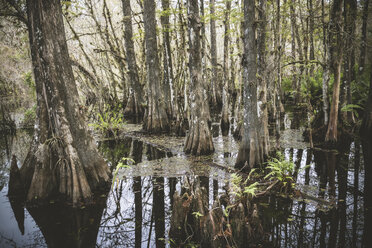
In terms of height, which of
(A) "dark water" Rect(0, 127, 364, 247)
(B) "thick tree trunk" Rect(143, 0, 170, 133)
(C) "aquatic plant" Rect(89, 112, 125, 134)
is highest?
(B) "thick tree trunk" Rect(143, 0, 170, 133)

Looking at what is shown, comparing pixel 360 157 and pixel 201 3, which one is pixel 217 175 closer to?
pixel 360 157

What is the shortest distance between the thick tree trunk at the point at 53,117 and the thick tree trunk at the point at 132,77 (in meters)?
10.1

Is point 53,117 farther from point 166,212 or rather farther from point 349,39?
point 349,39

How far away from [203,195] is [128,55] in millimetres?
13023

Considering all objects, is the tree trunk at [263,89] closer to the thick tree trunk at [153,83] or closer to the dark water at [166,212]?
the dark water at [166,212]

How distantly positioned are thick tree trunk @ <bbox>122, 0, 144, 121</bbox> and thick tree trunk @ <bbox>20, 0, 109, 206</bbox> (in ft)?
33.2

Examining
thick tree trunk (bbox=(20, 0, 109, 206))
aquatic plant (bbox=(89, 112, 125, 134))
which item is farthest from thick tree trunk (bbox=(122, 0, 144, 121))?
thick tree trunk (bbox=(20, 0, 109, 206))

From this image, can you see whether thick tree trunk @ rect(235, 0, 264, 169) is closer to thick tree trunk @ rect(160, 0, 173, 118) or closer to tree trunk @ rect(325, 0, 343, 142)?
tree trunk @ rect(325, 0, 343, 142)

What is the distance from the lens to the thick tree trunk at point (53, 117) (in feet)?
15.2

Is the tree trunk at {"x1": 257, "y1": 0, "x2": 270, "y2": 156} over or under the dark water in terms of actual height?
over

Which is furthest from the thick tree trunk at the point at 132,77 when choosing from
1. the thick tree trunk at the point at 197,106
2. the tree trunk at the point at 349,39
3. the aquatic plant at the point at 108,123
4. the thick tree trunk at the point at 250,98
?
the tree trunk at the point at 349,39

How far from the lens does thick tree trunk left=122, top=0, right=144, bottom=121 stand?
1448cm

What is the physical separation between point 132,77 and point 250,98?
1134 centimetres

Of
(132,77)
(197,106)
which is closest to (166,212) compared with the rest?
(197,106)
